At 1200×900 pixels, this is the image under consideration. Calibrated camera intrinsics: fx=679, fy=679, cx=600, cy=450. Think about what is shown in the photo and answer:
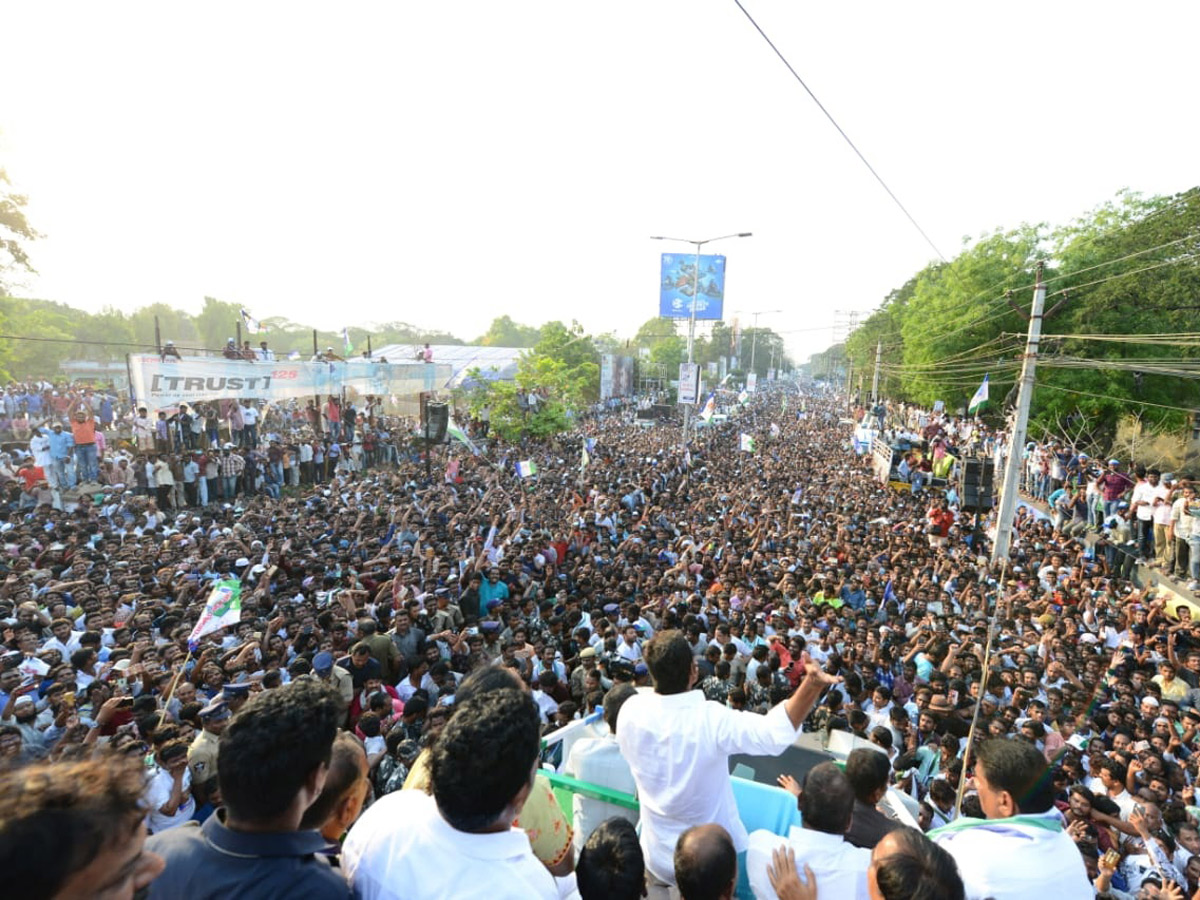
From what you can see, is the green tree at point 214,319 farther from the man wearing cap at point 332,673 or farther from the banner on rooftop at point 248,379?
the man wearing cap at point 332,673

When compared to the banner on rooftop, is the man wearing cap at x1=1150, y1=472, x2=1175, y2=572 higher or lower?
lower

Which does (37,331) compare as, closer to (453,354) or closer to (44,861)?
(453,354)

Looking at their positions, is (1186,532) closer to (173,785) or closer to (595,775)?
(595,775)

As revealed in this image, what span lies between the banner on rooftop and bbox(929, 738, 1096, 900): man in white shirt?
1432 centimetres

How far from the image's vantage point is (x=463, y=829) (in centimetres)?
164

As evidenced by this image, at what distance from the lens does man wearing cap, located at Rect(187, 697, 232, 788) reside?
13.6ft

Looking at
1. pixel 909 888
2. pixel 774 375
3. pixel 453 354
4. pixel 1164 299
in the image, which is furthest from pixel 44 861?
pixel 774 375

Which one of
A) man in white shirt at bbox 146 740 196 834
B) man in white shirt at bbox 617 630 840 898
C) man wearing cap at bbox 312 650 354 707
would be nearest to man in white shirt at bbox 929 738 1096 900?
man in white shirt at bbox 617 630 840 898

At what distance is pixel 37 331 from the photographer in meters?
30.4

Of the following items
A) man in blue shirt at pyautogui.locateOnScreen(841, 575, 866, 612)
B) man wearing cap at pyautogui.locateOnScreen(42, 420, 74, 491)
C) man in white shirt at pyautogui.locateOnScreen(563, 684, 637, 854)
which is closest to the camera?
man in white shirt at pyautogui.locateOnScreen(563, 684, 637, 854)

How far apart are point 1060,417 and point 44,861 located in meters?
27.6

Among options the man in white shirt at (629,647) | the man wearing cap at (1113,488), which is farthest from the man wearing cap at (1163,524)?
the man in white shirt at (629,647)

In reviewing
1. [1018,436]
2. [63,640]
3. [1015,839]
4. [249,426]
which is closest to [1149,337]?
[1018,436]

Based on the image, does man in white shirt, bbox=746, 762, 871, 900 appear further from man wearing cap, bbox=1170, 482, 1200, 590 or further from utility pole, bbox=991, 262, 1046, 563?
man wearing cap, bbox=1170, 482, 1200, 590
